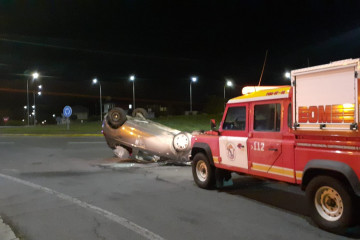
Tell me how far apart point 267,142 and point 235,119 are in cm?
127

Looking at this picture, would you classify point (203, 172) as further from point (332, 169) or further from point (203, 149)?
point (332, 169)

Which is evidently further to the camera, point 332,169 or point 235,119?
point 235,119

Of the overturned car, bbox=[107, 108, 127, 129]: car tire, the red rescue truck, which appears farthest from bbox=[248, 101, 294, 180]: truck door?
bbox=[107, 108, 127, 129]: car tire

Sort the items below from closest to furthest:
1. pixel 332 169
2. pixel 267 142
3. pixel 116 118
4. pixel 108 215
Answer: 1. pixel 332 169
2. pixel 108 215
3. pixel 267 142
4. pixel 116 118

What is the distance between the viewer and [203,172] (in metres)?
8.66

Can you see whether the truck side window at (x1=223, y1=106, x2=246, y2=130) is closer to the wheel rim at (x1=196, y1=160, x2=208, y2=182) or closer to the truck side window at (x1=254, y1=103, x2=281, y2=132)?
the truck side window at (x1=254, y1=103, x2=281, y2=132)

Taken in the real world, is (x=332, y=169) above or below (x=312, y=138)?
below

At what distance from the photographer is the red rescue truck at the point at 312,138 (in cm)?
514

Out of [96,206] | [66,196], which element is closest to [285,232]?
[96,206]

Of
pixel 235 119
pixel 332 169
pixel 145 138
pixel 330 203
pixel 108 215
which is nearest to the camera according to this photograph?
pixel 332 169

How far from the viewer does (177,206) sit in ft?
22.9

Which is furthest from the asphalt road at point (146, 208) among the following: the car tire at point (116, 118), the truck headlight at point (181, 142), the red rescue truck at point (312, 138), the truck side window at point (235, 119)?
the car tire at point (116, 118)

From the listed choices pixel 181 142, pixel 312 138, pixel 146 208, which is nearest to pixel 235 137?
pixel 312 138

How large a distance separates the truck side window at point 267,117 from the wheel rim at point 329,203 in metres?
1.45
